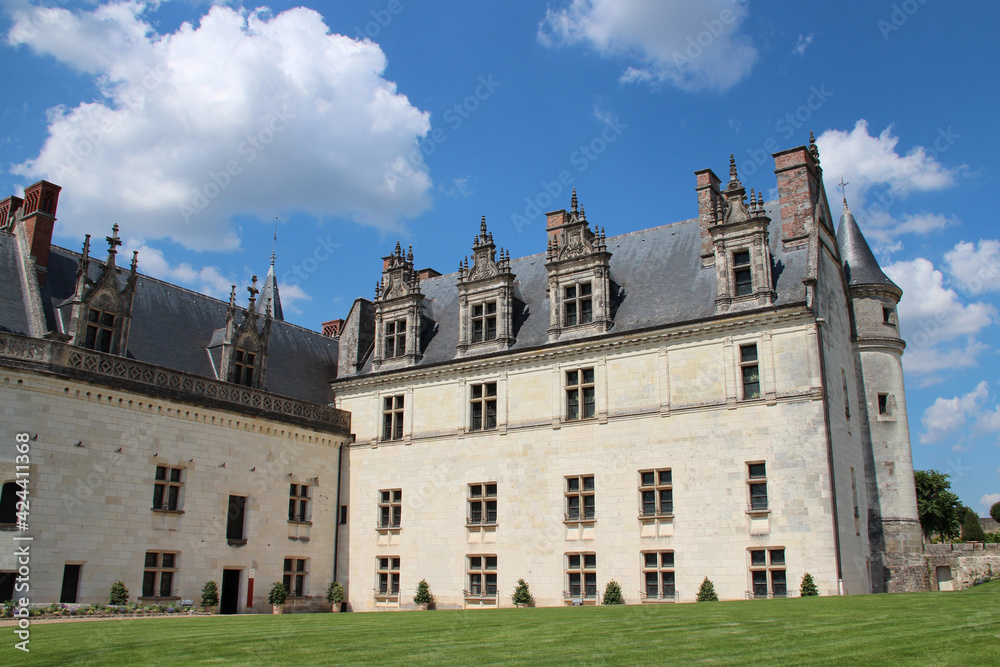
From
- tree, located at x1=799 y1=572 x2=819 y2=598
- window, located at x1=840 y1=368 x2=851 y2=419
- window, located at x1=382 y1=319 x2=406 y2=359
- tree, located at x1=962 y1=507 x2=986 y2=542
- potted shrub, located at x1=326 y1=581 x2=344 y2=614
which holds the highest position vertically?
window, located at x1=382 y1=319 x2=406 y2=359

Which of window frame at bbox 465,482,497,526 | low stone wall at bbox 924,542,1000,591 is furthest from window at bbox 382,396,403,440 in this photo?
low stone wall at bbox 924,542,1000,591

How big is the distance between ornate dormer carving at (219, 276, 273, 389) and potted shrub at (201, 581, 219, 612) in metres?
6.57

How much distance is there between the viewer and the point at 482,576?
24812 millimetres

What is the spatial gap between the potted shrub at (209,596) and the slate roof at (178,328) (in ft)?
21.4

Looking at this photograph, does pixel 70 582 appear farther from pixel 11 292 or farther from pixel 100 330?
pixel 11 292

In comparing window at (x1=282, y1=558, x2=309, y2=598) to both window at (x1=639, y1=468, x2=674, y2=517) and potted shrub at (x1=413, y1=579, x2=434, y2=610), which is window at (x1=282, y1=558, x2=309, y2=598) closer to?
potted shrub at (x1=413, y1=579, x2=434, y2=610)

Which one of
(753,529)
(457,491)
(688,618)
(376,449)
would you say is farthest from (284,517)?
(688,618)

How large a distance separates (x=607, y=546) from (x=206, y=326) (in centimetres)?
1558

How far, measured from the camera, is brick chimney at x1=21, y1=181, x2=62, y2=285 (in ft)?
76.5

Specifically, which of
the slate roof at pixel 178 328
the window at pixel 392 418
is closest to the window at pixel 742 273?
the window at pixel 392 418

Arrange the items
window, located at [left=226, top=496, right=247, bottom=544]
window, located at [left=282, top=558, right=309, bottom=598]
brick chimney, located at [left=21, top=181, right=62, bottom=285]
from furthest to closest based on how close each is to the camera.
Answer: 1. window, located at [left=282, top=558, right=309, bottom=598]
2. window, located at [left=226, top=496, right=247, bottom=544]
3. brick chimney, located at [left=21, top=181, right=62, bottom=285]

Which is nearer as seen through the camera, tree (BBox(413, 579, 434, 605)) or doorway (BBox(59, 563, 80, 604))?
doorway (BBox(59, 563, 80, 604))

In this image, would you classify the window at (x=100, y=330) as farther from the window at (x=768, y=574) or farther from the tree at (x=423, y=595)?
the window at (x=768, y=574)

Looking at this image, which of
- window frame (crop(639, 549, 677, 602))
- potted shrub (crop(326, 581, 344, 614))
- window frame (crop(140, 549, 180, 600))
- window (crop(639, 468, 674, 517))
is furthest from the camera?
potted shrub (crop(326, 581, 344, 614))
